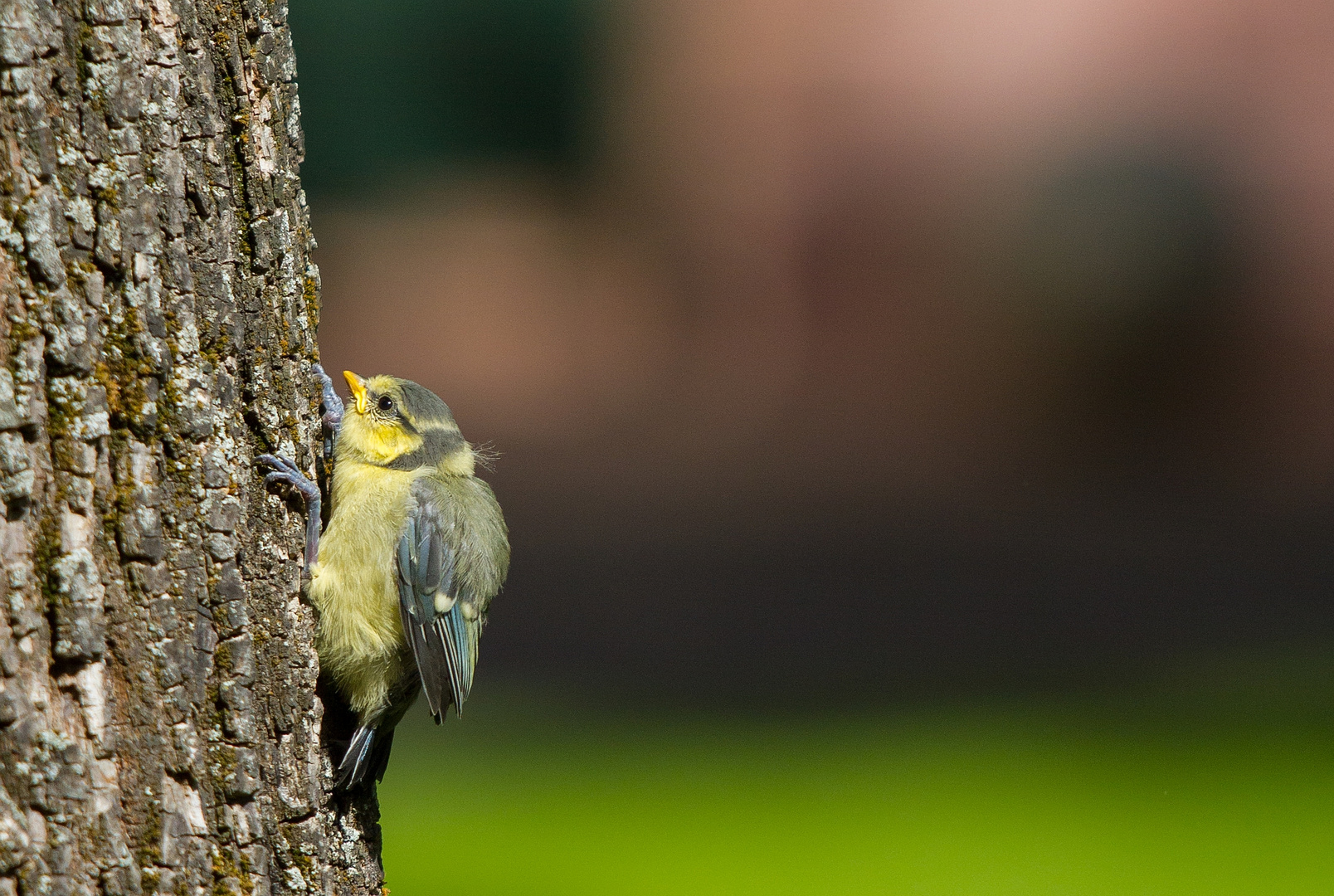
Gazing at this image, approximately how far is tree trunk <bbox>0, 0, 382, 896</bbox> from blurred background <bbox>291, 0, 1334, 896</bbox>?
4539 mm

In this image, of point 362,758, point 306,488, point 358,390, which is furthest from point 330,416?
point 362,758

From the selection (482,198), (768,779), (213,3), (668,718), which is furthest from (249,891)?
(482,198)

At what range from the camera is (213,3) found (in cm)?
215

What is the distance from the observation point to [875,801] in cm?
557

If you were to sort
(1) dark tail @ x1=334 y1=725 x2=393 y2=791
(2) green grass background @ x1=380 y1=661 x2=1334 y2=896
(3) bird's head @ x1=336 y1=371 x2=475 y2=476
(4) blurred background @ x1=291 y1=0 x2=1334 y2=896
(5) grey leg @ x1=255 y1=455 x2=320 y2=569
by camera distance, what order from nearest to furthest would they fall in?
1. (5) grey leg @ x1=255 y1=455 x2=320 y2=569
2. (1) dark tail @ x1=334 y1=725 x2=393 y2=791
3. (3) bird's head @ x1=336 y1=371 x2=475 y2=476
4. (2) green grass background @ x1=380 y1=661 x2=1334 y2=896
5. (4) blurred background @ x1=291 y1=0 x2=1334 y2=896

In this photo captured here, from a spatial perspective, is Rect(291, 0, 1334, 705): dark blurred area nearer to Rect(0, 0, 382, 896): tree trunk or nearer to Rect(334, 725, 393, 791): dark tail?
Rect(334, 725, 393, 791): dark tail

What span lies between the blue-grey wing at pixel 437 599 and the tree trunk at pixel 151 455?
1.31 ft

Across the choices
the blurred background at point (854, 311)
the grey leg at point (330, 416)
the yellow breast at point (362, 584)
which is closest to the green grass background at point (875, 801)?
the blurred background at point (854, 311)

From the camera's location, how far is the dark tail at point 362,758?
245cm

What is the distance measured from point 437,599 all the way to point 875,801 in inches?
129

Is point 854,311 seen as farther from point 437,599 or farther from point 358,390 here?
point 437,599

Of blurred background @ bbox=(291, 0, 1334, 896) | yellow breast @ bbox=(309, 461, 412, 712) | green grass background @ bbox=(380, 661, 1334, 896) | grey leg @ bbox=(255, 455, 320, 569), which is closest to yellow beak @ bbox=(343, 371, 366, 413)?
yellow breast @ bbox=(309, 461, 412, 712)

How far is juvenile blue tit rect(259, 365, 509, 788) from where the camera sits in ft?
8.48

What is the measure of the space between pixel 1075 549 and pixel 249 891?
6.80 meters
